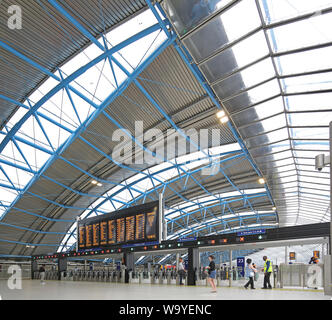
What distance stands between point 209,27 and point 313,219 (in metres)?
41.9

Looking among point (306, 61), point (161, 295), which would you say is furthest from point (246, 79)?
point (161, 295)

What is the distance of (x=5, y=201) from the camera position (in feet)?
108

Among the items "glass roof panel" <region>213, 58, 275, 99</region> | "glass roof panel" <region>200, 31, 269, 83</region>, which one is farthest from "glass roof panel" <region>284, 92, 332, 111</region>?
"glass roof panel" <region>200, 31, 269, 83</region>

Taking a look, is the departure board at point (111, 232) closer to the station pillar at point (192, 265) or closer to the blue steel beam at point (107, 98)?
the station pillar at point (192, 265)

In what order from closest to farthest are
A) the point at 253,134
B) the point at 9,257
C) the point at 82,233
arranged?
1. the point at 253,134
2. the point at 82,233
3. the point at 9,257

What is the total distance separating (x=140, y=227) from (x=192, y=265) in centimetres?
449

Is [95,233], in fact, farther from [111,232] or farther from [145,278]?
[145,278]

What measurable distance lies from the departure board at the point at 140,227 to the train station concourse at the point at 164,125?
17 cm

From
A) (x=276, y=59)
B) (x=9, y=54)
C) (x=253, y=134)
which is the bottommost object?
(x=253, y=134)

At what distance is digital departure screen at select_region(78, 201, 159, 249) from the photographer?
20.1 meters

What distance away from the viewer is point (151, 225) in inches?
787
